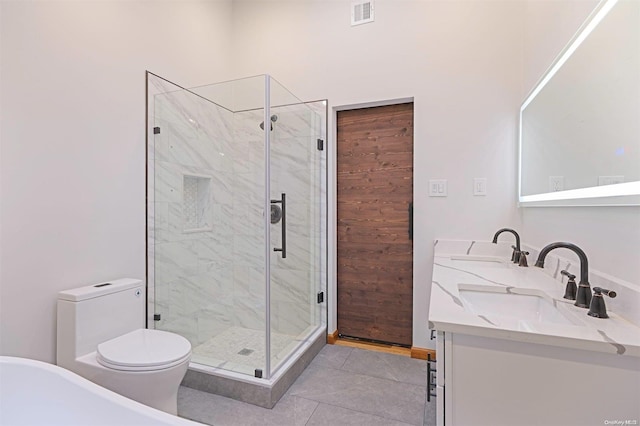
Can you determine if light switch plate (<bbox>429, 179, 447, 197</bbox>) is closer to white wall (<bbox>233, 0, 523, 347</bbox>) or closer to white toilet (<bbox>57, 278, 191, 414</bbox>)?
white wall (<bbox>233, 0, 523, 347</bbox>)

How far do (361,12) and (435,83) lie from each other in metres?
0.88

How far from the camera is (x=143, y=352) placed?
156 cm

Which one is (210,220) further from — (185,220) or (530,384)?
(530,384)

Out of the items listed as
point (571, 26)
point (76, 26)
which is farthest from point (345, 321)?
point (76, 26)

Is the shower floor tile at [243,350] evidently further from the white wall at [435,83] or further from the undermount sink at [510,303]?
the undermount sink at [510,303]

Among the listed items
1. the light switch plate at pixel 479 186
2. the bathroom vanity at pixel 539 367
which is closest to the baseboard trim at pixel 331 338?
the light switch plate at pixel 479 186

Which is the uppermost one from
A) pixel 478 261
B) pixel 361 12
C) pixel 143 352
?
pixel 361 12

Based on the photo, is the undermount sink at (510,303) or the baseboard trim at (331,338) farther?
the baseboard trim at (331,338)

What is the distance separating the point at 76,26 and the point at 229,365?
7.01ft

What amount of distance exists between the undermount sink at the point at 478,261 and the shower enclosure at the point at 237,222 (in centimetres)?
109

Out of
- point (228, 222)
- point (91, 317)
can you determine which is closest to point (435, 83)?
point (228, 222)

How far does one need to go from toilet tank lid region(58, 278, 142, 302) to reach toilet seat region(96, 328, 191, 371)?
0.26 metres

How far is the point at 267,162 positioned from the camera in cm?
213

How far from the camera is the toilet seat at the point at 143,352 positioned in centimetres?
146
